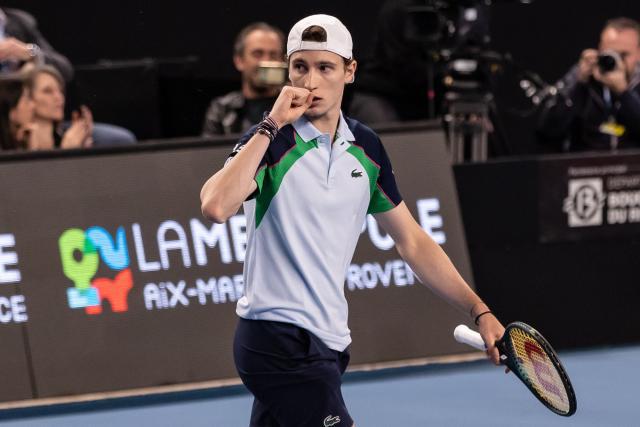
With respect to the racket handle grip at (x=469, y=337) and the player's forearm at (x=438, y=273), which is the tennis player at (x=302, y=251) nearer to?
the racket handle grip at (x=469, y=337)

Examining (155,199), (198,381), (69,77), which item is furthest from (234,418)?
(69,77)

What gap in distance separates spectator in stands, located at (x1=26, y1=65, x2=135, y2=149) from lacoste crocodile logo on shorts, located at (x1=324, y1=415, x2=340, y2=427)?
3567 millimetres

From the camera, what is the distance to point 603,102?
7.83 meters

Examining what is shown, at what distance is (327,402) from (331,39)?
1.07 m

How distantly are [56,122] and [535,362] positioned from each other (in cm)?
406

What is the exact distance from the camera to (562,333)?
721 centimetres

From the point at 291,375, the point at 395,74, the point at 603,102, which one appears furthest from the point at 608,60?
the point at 291,375

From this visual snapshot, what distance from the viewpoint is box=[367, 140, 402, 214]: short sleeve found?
383 centimetres

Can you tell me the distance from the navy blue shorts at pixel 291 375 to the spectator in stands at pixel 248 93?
3652 mm

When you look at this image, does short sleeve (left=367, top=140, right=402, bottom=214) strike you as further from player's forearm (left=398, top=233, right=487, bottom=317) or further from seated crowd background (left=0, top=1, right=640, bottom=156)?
seated crowd background (left=0, top=1, right=640, bottom=156)

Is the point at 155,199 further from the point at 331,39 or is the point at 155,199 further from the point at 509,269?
the point at 331,39

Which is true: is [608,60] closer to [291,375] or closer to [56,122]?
[56,122]

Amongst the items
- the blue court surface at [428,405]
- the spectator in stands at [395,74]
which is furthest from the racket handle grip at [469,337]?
the spectator in stands at [395,74]

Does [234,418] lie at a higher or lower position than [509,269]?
lower
